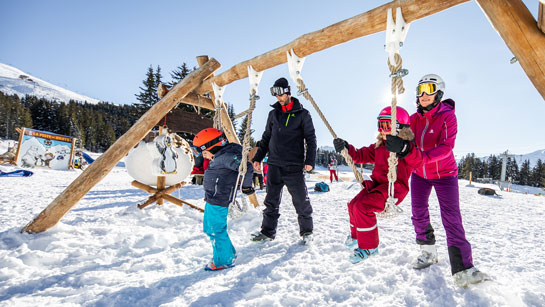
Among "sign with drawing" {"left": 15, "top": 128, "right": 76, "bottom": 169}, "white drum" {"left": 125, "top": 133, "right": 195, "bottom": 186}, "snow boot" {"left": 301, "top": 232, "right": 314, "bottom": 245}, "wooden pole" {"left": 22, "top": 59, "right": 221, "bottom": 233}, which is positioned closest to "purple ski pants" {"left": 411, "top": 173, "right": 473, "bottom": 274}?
"snow boot" {"left": 301, "top": 232, "right": 314, "bottom": 245}

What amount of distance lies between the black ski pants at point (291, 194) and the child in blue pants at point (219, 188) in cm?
67

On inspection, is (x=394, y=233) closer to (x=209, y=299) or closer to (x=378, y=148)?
(x=378, y=148)

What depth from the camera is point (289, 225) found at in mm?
4441

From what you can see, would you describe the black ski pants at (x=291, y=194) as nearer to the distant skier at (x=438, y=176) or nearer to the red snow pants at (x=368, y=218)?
the red snow pants at (x=368, y=218)

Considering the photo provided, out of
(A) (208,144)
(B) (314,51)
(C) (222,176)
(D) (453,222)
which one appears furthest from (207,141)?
(D) (453,222)

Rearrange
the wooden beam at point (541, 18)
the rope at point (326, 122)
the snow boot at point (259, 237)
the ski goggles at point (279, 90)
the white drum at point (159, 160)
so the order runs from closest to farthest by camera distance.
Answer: the wooden beam at point (541, 18)
the rope at point (326, 122)
the ski goggles at point (279, 90)
the snow boot at point (259, 237)
the white drum at point (159, 160)

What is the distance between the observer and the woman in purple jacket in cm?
219

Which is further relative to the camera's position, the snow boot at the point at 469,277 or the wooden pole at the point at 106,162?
the wooden pole at the point at 106,162

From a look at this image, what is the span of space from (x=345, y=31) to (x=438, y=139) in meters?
1.54

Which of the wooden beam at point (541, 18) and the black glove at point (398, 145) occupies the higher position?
the wooden beam at point (541, 18)

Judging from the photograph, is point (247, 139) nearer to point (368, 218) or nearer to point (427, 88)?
point (368, 218)

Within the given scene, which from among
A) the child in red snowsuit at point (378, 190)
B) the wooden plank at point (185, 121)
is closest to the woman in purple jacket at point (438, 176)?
the child in red snowsuit at point (378, 190)

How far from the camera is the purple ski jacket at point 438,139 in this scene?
215cm

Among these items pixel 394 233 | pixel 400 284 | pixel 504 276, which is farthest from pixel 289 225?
pixel 504 276
